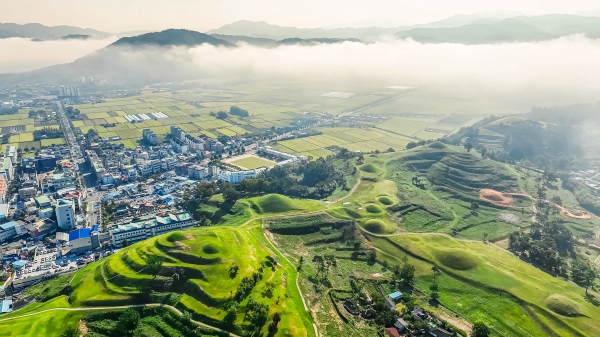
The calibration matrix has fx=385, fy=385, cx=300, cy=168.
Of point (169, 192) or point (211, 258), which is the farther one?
point (169, 192)

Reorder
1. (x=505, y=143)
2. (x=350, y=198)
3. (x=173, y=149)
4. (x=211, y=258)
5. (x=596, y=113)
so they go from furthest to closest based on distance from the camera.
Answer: (x=596, y=113) < (x=505, y=143) < (x=173, y=149) < (x=350, y=198) < (x=211, y=258)

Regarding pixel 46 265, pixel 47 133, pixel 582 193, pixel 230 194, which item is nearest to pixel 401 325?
pixel 230 194

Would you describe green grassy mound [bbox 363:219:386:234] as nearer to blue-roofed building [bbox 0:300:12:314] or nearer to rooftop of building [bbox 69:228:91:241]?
rooftop of building [bbox 69:228:91:241]

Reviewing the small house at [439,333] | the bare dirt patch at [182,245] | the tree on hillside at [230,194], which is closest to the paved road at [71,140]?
the tree on hillside at [230,194]

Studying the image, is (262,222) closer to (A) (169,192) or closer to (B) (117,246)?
(B) (117,246)

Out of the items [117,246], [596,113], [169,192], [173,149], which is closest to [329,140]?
[173,149]

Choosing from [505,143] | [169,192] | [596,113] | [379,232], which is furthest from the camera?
[596,113]

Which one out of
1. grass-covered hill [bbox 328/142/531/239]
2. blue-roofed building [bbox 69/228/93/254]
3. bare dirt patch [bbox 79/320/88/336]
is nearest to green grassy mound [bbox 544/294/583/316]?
grass-covered hill [bbox 328/142/531/239]
